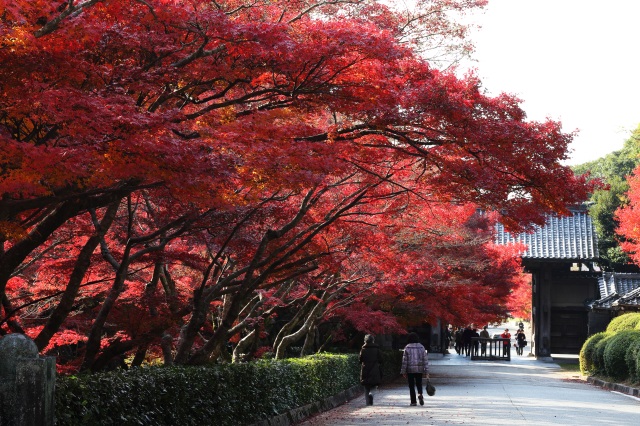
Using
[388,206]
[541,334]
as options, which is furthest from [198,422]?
[541,334]

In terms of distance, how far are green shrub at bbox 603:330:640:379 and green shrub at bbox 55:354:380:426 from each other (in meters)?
11.8

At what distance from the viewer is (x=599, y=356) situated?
100 feet

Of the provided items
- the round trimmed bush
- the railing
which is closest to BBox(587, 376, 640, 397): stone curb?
the round trimmed bush

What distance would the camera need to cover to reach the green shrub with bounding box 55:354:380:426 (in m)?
8.40

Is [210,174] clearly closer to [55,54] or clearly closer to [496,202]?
[55,54]

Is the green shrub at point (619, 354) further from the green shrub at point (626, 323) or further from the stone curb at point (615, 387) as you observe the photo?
the green shrub at point (626, 323)

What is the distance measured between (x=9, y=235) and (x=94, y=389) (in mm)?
2401

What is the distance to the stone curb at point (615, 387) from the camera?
77.8 ft

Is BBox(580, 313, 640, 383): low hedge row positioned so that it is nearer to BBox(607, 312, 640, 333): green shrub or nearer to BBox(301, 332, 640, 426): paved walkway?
BBox(607, 312, 640, 333): green shrub

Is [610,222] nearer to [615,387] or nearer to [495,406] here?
[615,387]

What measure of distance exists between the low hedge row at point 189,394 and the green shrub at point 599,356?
1409 centimetres

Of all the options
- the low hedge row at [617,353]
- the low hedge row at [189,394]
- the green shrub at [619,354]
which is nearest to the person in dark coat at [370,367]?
the low hedge row at [189,394]

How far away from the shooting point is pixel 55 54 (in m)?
9.10

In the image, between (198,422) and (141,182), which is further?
(198,422)
